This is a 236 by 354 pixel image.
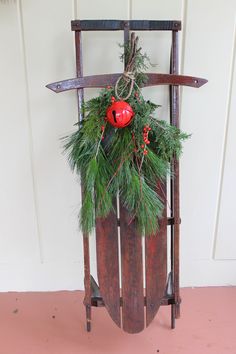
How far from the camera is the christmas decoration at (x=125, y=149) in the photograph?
39.6 inches

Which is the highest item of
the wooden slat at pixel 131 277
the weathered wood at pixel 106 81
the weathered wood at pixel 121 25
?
the weathered wood at pixel 121 25

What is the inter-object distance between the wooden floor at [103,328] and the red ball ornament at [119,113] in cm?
85

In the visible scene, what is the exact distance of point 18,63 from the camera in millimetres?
1179

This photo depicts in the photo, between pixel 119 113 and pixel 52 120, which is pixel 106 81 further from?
pixel 52 120

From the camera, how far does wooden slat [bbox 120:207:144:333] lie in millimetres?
1151

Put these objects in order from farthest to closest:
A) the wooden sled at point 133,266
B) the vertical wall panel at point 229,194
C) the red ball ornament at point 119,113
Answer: the vertical wall panel at point 229,194 < the wooden sled at point 133,266 < the red ball ornament at point 119,113

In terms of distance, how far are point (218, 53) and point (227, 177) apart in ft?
1.63

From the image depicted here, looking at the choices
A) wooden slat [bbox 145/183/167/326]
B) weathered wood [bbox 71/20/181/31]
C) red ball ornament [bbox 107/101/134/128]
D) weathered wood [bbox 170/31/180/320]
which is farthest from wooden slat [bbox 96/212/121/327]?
weathered wood [bbox 71/20/181/31]

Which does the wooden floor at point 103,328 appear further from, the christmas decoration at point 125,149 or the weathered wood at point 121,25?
the weathered wood at point 121,25

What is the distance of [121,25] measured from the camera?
1049 mm

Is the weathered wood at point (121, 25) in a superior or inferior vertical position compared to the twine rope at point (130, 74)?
superior

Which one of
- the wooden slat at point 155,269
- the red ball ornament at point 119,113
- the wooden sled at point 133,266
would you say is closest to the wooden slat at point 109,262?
the wooden sled at point 133,266

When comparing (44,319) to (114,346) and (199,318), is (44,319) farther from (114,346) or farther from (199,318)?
(199,318)

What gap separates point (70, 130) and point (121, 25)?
428 mm
